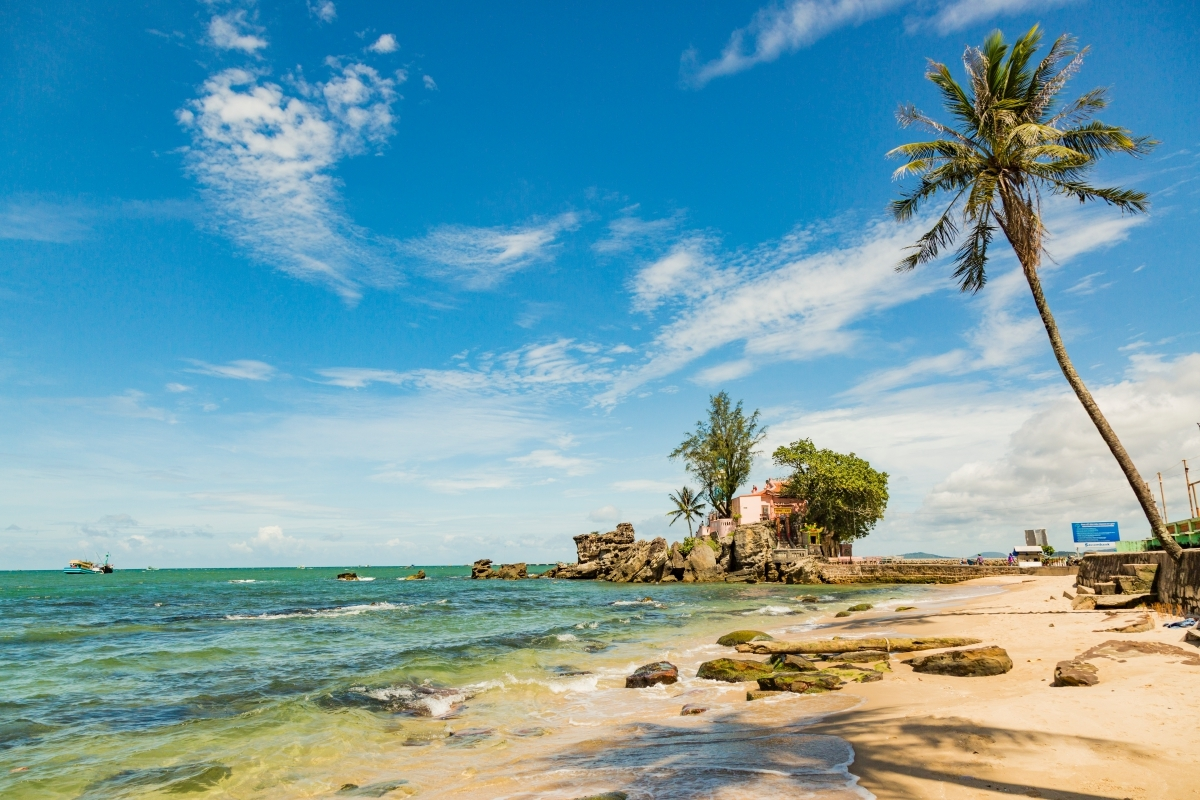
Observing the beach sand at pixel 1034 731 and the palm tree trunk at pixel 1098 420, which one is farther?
the palm tree trunk at pixel 1098 420

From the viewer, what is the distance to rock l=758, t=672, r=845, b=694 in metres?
10.9

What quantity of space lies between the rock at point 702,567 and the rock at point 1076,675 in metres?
47.5

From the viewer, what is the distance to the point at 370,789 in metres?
7.73

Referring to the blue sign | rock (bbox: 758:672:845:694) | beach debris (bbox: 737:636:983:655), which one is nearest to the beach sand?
rock (bbox: 758:672:845:694)

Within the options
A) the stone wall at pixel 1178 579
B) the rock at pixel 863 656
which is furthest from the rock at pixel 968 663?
the stone wall at pixel 1178 579

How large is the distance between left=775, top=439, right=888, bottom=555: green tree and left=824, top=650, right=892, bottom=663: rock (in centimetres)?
4123

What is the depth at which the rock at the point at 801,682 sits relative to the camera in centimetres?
1093

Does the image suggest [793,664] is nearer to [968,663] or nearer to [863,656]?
[863,656]

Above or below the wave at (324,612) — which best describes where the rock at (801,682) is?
above

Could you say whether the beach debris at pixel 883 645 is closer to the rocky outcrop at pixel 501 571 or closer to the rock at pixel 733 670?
the rock at pixel 733 670

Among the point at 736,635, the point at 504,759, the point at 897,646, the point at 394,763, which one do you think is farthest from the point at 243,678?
the point at 897,646

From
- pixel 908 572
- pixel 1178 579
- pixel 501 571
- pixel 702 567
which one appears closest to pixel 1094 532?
pixel 908 572

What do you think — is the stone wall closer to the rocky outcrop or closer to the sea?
the sea

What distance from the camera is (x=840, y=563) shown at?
55250 mm
